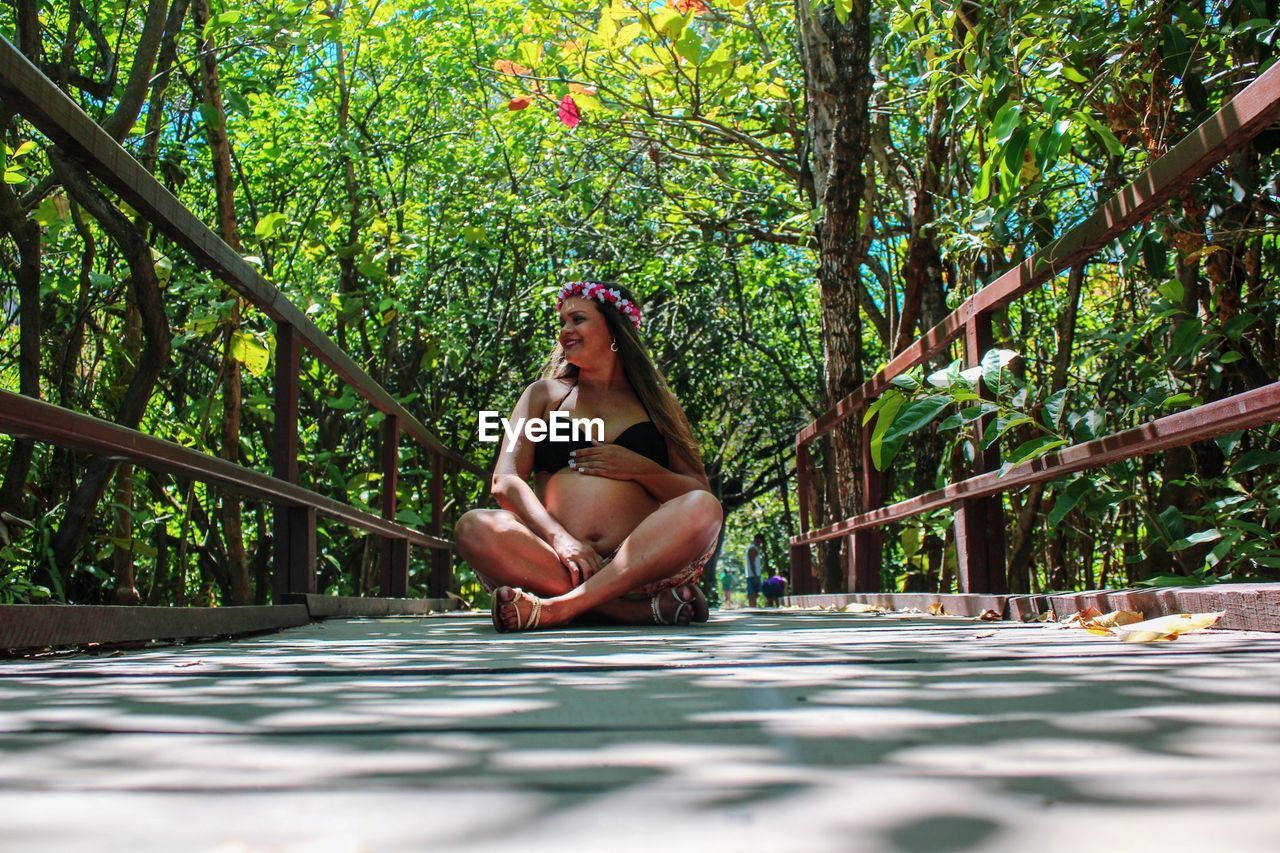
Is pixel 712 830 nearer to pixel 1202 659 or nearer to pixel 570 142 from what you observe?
pixel 1202 659

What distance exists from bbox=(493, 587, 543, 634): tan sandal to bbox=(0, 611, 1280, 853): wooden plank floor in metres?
1.36

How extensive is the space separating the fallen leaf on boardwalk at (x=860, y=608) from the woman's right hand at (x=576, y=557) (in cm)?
170

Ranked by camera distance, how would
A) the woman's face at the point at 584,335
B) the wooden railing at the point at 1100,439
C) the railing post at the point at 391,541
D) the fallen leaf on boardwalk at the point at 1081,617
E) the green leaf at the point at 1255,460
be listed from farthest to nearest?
the railing post at the point at 391,541 < the woman's face at the point at 584,335 < the green leaf at the point at 1255,460 < the fallen leaf on boardwalk at the point at 1081,617 < the wooden railing at the point at 1100,439

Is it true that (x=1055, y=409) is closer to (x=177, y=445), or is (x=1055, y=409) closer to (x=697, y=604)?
(x=697, y=604)

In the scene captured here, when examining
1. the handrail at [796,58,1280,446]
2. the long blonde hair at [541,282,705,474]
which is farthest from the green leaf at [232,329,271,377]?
the handrail at [796,58,1280,446]

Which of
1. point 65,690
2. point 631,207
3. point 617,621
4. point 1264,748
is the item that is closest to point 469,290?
point 631,207

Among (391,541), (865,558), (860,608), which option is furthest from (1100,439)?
(391,541)

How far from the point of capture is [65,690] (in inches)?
71.4

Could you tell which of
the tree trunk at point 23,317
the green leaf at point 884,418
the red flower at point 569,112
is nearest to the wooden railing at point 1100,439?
the green leaf at point 884,418

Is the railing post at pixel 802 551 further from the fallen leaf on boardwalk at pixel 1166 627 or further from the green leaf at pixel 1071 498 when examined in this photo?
the fallen leaf on boardwalk at pixel 1166 627

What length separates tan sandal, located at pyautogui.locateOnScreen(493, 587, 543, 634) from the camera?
356cm

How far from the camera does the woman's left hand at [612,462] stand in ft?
14.4

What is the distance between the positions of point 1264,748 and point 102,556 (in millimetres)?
5312

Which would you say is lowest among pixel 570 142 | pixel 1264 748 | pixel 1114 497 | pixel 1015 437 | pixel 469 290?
pixel 1264 748
